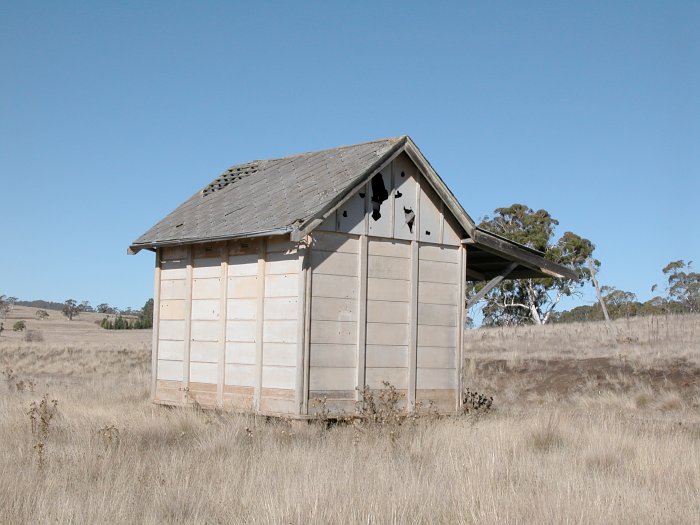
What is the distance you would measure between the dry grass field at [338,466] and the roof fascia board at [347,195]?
2.54 metres

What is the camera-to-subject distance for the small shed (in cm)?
1256

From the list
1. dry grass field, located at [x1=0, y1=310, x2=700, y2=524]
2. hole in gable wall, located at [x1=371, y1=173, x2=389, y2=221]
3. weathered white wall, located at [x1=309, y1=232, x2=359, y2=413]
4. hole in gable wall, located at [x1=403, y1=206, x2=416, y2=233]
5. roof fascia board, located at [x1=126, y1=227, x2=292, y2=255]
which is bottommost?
dry grass field, located at [x1=0, y1=310, x2=700, y2=524]

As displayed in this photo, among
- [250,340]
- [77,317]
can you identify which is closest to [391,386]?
[250,340]

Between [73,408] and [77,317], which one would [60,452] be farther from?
[77,317]

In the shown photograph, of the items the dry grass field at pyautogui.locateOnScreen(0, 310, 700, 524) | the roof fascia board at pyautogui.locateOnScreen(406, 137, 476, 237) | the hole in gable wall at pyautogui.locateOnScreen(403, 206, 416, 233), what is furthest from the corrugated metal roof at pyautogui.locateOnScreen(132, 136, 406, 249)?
the dry grass field at pyautogui.locateOnScreen(0, 310, 700, 524)

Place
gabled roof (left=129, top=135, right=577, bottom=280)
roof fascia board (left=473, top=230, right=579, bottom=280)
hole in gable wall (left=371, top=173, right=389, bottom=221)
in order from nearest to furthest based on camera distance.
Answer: gabled roof (left=129, top=135, right=577, bottom=280), hole in gable wall (left=371, top=173, right=389, bottom=221), roof fascia board (left=473, top=230, right=579, bottom=280)

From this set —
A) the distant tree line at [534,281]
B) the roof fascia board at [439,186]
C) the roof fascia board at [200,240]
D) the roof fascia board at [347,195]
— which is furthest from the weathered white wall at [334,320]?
the distant tree line at [534,281]

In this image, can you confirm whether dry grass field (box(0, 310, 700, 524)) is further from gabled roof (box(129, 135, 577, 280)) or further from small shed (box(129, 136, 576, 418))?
gabled roof (box(129, 135, 577, 280))

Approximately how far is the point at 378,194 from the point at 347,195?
92 centimetres

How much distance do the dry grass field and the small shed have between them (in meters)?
0.63

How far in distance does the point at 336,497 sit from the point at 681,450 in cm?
476

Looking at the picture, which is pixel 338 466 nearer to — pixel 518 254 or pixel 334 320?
pixel 334 320

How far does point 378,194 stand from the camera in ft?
44.5

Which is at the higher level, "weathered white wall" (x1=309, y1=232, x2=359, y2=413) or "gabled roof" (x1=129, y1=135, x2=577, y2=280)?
"gabled roof" (x1=129, y1=135, x2=577, y2=280)
